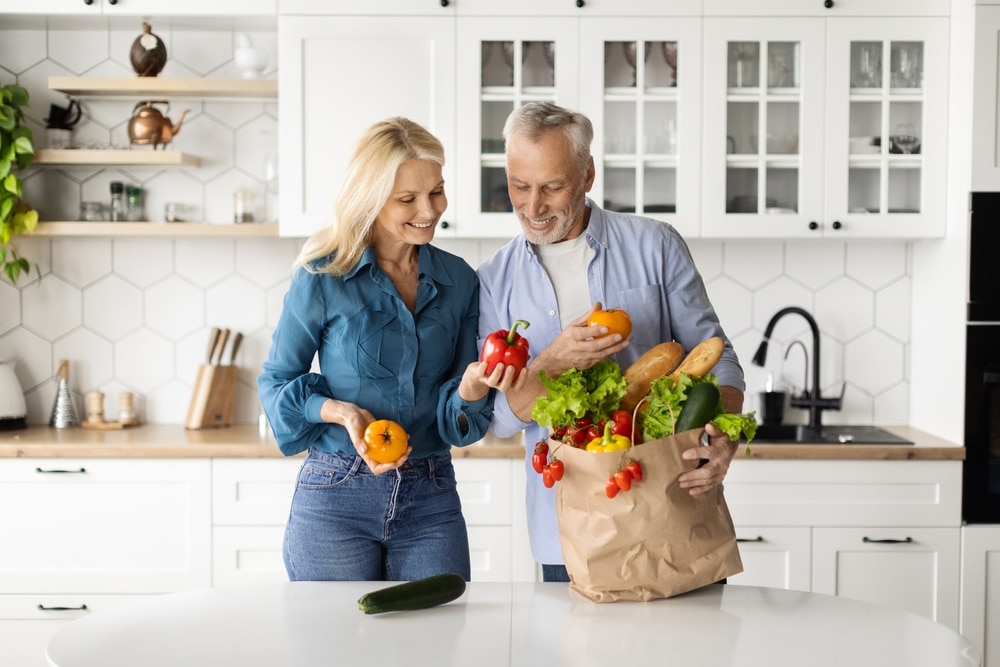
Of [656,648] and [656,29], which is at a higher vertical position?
[656,29]

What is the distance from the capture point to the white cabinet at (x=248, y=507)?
10.6 ft

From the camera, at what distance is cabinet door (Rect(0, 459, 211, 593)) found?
324cm

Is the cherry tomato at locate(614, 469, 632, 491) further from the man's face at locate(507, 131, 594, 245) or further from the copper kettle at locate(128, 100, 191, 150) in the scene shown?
the copper kettle at locate(128, 100, 191, 150)

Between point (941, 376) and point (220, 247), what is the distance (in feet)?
8.27

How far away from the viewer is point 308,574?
1991 mm

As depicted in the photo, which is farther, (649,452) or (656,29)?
(656,29)

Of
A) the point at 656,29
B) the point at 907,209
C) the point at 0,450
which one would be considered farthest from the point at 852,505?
the point at 0,450

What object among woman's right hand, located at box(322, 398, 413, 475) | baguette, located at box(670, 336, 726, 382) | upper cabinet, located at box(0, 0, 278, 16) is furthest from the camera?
upper cabinet, located at box(0, 0, 278, 16)

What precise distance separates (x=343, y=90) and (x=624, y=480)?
215 centimetres

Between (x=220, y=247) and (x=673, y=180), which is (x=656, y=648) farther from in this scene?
(x=220, y=247)

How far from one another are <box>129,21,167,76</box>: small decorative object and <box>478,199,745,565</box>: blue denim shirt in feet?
6.24

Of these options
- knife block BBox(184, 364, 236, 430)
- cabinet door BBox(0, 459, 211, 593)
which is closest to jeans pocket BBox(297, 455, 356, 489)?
cabinet door BBox(0, 459, 211, 593)

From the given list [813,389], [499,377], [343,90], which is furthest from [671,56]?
[499,377]

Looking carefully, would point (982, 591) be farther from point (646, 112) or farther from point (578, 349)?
point (578, 349)
